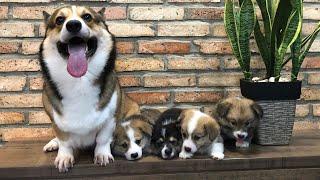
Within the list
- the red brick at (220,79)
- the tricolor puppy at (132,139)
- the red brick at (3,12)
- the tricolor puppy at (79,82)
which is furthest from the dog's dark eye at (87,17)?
the red brick at (220,79)

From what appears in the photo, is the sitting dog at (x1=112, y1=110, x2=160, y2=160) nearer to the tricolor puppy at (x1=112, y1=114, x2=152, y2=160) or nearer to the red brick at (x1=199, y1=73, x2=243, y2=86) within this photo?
the tricolor puppy at (x1=112, y1=114, x2=152, y2=160)

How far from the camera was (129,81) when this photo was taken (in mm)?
1887

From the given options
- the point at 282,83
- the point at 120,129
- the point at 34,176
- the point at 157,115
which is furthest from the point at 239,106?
the point at 34,176

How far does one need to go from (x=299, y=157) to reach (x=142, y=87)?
77 cm

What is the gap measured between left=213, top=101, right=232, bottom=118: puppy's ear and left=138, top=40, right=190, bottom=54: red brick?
415 mm

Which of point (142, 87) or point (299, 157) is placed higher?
point (142, 87)

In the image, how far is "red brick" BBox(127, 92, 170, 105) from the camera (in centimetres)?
190

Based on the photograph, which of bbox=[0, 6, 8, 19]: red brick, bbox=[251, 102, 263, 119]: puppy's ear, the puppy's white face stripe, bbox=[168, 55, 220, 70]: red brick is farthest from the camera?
bbox=[168, 55, 220, 70]: red brick

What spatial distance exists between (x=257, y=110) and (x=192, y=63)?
1.55 feet

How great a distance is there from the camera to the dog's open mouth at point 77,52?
52.1 inches

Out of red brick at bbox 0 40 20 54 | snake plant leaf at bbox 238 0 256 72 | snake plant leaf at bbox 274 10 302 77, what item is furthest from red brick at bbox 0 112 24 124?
snake plant leaf at bbox 274 10 302 77

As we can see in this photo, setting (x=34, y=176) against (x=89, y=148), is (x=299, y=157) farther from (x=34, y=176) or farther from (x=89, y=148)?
(x=34, y=176)

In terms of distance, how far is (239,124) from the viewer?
4.97 feet

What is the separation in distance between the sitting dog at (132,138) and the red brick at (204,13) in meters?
0.62
